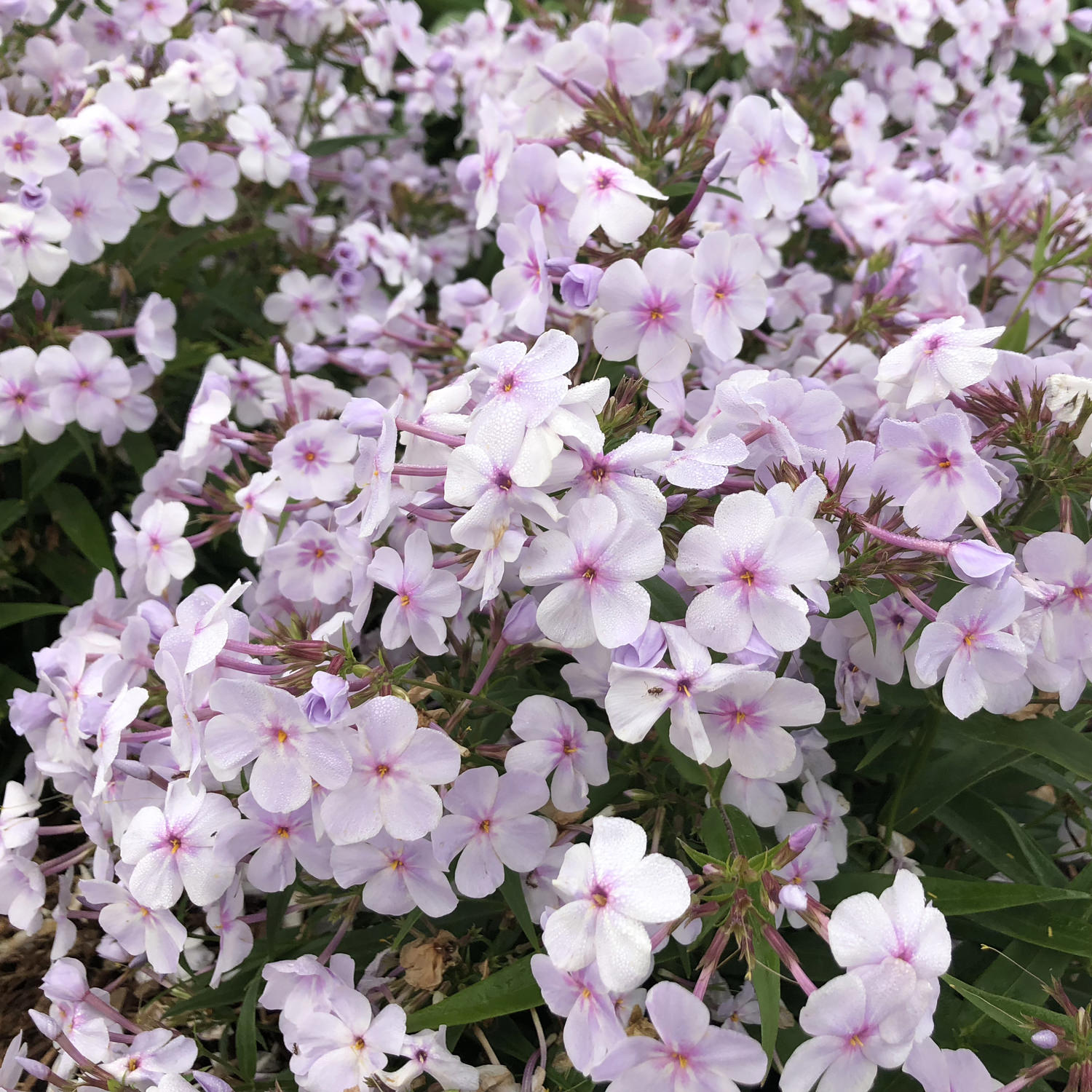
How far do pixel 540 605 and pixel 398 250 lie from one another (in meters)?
1.60

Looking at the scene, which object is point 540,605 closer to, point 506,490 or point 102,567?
point 506,490

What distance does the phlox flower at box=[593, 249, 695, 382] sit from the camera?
4.72 feet

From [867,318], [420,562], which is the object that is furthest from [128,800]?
[867,318]

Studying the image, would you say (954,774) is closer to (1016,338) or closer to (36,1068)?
(1016,338)

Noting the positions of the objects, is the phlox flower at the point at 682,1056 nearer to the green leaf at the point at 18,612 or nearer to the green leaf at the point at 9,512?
the green leaf at the point at 18,612

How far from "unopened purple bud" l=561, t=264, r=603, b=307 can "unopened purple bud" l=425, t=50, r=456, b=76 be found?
1.70m

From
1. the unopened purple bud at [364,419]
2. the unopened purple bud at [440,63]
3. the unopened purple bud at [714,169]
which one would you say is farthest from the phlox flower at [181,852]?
the unopened purple bud at [440,63]

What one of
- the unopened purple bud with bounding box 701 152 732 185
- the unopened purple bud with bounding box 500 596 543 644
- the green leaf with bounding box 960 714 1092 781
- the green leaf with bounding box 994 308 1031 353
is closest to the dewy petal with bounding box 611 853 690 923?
the unopened purple bud with bounding box 500 596 543 644

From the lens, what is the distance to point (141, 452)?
2.18 meters

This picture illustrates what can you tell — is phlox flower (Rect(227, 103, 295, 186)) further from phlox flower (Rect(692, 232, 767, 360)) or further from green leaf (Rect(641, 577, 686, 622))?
green leaf (Rect(641, 577, 686, 622))

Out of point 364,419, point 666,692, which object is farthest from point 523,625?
point 364,419

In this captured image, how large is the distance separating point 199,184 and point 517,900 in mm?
1724

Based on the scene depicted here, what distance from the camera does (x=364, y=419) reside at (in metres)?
1.32

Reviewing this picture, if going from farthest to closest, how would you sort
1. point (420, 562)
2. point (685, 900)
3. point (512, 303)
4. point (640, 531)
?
point (512, 303) < point (420, 562) < point (640, 531) < point (685, 900)
